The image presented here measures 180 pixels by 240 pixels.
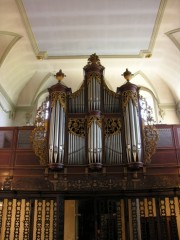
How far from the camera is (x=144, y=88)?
472 inches

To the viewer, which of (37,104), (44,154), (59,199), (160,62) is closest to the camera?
(59,199)

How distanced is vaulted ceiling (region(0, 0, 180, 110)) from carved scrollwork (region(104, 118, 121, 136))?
288 cm

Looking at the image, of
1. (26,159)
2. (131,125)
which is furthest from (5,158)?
(131,125)

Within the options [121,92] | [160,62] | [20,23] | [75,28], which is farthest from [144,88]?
[20,23]

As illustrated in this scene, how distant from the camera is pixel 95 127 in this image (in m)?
8.38

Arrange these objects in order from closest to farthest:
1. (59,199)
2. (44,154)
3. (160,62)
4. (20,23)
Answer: (59,199), (44,154), (20,23), (160,62)

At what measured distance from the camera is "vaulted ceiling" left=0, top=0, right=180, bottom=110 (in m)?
8.48

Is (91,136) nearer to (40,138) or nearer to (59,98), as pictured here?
(40,138)

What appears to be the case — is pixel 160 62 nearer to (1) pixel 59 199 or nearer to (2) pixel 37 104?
(2) pixel 37 104

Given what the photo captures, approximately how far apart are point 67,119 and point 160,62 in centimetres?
438

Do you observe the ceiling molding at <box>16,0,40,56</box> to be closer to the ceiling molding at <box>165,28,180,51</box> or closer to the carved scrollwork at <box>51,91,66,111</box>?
the carved scrollwork at <box>51,91,66,111</box>

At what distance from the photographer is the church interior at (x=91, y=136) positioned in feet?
21.8

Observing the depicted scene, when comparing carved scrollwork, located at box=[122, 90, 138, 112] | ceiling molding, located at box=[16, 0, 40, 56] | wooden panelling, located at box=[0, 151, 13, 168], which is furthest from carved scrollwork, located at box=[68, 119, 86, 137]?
ceiling molding, located at box=[16, 0, 40, 56]

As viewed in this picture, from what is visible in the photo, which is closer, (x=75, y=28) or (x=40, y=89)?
(x=75, y=28)
